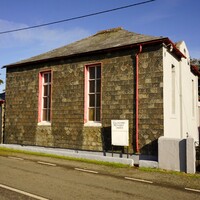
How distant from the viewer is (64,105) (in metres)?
14.6

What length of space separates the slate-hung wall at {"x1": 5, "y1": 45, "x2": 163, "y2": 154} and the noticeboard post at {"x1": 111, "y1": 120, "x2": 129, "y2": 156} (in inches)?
13.2

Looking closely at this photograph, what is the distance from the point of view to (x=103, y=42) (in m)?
15.2

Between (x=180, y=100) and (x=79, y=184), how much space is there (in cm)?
847

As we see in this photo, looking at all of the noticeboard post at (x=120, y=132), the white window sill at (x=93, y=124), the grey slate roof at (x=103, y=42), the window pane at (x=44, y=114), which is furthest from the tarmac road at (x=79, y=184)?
the grey slate roof at (x=103, y=42)

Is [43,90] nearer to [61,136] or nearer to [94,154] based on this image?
[61,136]

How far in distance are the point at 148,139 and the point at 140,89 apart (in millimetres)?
2224

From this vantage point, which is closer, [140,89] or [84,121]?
[140,89]

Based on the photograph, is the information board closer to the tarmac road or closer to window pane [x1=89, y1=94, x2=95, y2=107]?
the tarmac road

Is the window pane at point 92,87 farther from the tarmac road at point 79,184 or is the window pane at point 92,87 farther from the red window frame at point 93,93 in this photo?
the tarmac road at point 79,184

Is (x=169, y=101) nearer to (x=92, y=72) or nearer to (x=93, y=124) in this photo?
(x=93, y=124)

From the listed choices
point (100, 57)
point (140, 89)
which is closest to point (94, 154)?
point (140, 89)

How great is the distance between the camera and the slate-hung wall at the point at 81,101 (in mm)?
11906

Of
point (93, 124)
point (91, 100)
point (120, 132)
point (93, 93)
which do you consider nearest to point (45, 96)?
point (91, 100)

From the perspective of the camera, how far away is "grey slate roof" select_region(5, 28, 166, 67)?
13344 millimetres
